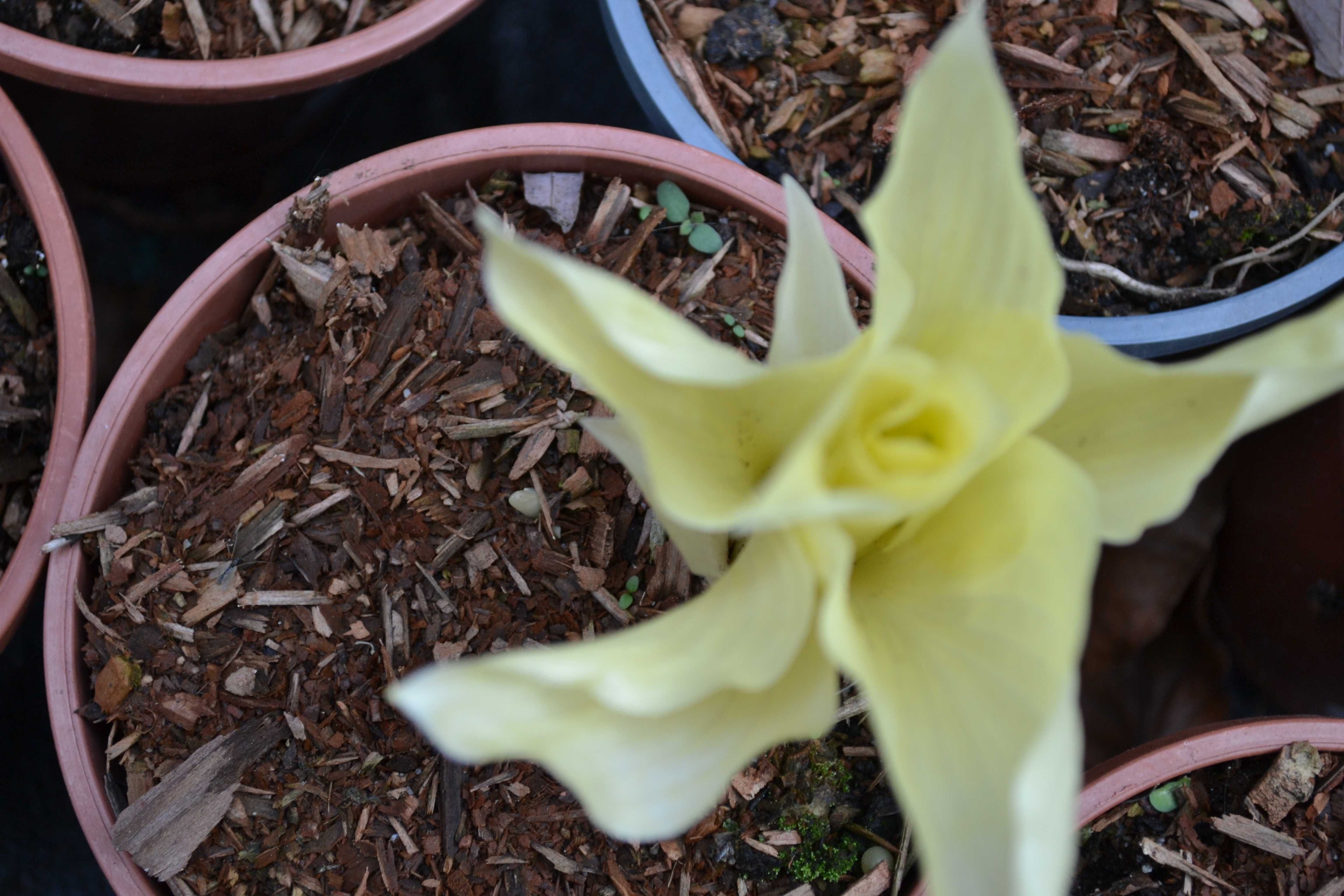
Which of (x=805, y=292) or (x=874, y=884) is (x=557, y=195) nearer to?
(x=805, y=292)

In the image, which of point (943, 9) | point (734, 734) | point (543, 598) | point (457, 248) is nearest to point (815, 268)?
point (734, 734)

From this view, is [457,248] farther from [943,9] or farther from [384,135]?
[943,9]

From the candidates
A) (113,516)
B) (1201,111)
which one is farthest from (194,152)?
(1201,111)

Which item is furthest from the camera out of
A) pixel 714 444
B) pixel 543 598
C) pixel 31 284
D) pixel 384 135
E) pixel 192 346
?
pixel 384 135

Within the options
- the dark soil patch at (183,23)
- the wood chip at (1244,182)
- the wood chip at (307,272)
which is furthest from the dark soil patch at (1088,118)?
the wood chip at (307,272)

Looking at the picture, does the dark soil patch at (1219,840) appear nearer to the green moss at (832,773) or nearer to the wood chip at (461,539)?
the green moss at (832,773)

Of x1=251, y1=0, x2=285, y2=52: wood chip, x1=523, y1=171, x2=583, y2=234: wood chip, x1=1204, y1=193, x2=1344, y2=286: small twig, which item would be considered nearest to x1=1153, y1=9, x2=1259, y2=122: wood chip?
x1=1204, y1=193, x2=1344, y2=286: small twig
